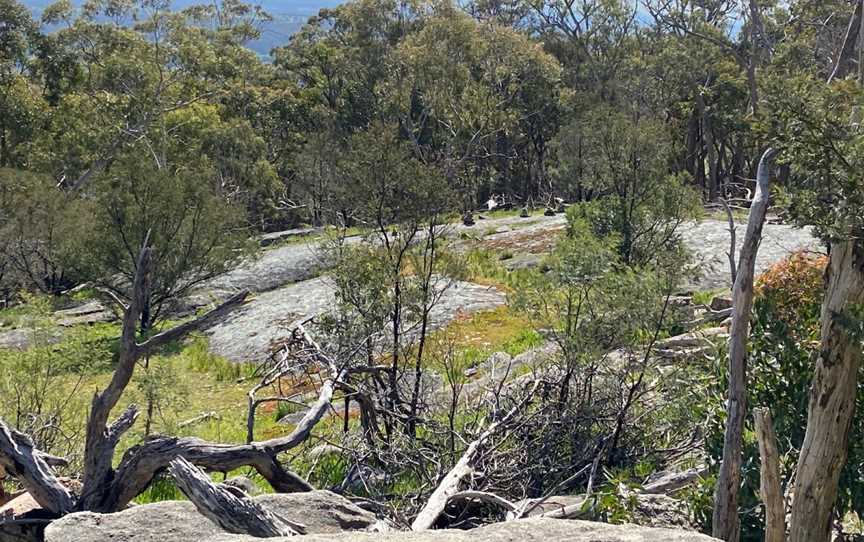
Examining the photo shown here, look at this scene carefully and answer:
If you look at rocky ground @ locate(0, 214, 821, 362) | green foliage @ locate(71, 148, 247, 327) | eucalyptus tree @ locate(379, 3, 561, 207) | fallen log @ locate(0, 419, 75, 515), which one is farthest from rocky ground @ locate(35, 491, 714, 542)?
eucalyptus tree @ locate(379, 3, 561, 207)

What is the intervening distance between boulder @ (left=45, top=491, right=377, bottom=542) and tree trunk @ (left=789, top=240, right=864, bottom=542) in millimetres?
2467

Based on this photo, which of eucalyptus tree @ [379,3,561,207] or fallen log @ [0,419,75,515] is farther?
eucalyptus tree @ [379,3,561,207]

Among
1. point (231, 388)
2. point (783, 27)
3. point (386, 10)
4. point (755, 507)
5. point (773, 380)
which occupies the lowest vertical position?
point (231, 388)

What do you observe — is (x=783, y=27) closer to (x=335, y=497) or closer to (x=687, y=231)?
(x=687, y=231)

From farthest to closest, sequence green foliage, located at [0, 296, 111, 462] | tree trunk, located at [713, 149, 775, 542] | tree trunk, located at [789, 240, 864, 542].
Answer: green foliage, located at [0, 296, 111, 462] → tree trunk, located at [713, 149, 775, 542] → tree trunk, located at [789, 240, 864, 542]

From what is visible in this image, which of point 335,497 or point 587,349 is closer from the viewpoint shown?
point 335,497

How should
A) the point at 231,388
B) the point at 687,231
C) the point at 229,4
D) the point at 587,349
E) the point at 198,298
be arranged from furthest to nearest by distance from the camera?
the point at 229,4 → the point at 198,298 → the point at 687,231 → the point at 231,388 → the point at 587,349

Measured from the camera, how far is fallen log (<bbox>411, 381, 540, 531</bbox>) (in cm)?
536

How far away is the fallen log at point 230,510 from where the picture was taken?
441 cm

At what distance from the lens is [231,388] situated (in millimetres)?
15828

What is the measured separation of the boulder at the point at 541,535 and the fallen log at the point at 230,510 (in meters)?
0.78

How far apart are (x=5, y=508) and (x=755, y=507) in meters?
5.01

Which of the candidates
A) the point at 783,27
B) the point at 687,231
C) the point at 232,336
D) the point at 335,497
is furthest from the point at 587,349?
the point at 783,27

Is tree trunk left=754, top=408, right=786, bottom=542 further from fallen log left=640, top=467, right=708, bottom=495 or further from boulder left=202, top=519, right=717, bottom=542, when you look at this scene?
fallen log left=640, top=467, right=708, bottom=495
